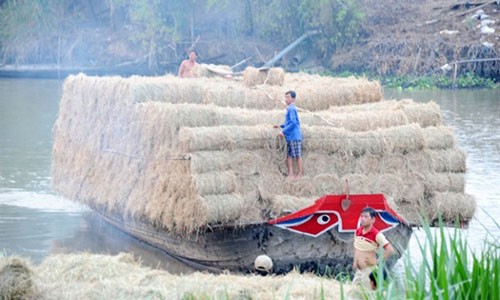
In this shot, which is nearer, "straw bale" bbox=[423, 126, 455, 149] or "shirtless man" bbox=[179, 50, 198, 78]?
"straw bale" bbox=[423, 126, 455, 149]

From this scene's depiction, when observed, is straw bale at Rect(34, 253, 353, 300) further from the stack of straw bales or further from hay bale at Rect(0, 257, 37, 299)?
the stack of straw bales

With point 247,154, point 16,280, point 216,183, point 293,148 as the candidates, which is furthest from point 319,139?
point 16,280

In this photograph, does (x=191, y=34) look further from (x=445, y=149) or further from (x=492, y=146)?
(x=445, y=149)

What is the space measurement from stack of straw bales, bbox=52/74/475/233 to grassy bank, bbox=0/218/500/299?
2.00 metres

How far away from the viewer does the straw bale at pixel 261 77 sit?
55.3 feet

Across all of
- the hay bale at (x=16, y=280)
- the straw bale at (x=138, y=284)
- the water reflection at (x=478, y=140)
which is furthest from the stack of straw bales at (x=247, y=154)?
the hay bale at (x=16, y=280)

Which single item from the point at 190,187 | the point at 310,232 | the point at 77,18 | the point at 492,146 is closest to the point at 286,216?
the point at 310,232

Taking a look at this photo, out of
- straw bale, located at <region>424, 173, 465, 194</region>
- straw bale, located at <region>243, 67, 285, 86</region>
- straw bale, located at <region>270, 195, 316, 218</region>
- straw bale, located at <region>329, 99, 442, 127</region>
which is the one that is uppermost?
straw bale, located at <region>243, 67, 285, 86</region>

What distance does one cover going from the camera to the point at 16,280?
8992 millimetres

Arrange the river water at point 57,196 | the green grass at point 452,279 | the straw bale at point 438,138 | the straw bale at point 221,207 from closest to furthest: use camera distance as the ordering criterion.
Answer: the green grass at point 452,279 → the straw bale at point 221,207 → the straw bale at point 438,138 → the river water at point 57,196

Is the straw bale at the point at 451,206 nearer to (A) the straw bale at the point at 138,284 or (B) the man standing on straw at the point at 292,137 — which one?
(B) the man standing on straw at the point at 292,137

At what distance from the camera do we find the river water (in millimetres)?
16234

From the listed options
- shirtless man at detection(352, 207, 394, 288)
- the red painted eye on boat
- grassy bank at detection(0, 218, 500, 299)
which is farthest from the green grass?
the red painted eye on boat

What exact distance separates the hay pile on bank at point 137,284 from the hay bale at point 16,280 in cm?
5
